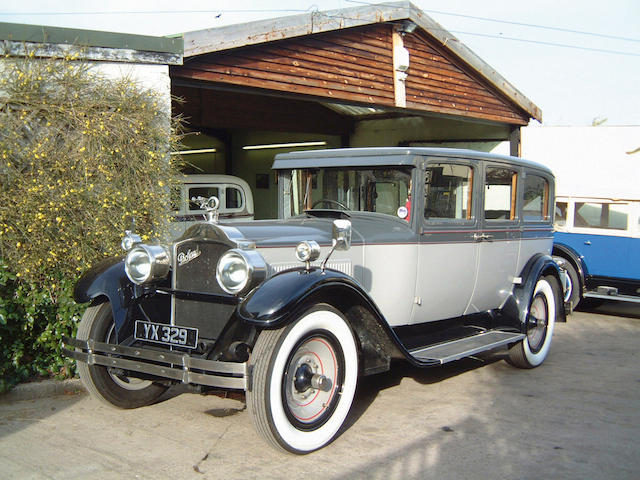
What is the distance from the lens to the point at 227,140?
658 inches

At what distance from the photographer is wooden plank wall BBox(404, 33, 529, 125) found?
10.0 metres

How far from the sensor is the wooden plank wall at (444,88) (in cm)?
1000

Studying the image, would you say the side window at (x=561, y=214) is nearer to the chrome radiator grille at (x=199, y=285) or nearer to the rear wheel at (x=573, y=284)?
the rear wheel at (x=573, y=284)

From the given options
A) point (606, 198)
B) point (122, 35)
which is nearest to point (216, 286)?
point (122, 35)

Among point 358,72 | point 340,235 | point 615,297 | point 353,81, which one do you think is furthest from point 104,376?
point 615,297

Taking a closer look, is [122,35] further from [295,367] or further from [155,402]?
[295,367]

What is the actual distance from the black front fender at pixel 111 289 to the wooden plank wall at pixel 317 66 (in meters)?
3.21

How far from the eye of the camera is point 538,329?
18.5ft

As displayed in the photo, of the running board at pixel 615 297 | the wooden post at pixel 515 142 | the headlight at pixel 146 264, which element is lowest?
the running board at pixel 615 297

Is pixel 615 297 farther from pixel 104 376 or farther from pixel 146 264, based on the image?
pixel 104 376

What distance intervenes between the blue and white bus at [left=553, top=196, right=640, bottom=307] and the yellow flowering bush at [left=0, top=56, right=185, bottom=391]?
5481mm

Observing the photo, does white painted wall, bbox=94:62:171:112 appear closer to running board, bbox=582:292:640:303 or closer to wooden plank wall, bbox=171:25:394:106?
wooden plank wall, bbox=171:25:394:106

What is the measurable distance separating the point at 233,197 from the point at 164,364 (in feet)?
24.3

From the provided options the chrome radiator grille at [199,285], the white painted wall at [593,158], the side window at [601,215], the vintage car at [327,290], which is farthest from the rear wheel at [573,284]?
the chrome radiator grille at [199,285]
